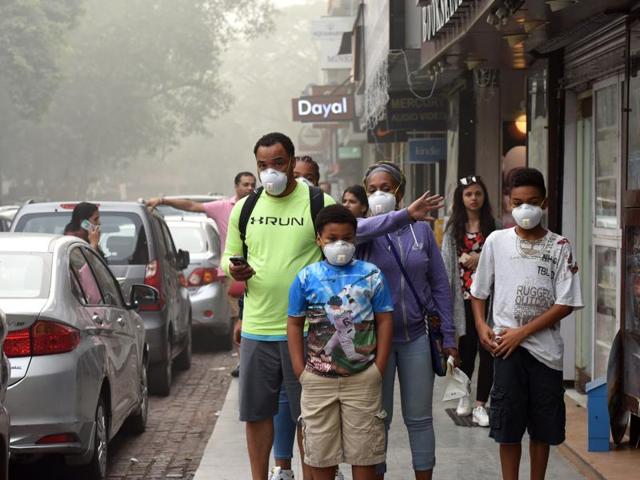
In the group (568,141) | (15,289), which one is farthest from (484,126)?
(15,289)

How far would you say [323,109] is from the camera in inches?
1185

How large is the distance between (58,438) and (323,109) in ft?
77.7

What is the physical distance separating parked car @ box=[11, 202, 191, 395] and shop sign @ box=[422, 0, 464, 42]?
311cm

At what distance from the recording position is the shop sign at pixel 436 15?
987 cm

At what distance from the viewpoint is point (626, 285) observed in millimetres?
7629

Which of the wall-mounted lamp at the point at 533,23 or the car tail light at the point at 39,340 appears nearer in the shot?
the car tail light at the point at 39,340

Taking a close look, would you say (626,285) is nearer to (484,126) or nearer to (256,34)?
(484,126)

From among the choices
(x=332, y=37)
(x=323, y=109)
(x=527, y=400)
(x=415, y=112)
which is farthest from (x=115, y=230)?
(x=332, y=37)

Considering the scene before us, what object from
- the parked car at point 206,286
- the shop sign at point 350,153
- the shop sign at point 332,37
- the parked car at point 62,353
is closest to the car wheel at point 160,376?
the parked car at point 62,353

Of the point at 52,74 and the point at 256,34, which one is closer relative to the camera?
the point at 52,74

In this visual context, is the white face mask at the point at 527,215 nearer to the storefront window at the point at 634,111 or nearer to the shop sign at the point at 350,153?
the storefront window at the point at 634,111

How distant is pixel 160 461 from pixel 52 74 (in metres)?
42.3

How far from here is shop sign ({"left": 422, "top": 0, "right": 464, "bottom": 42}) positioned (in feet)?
32.4

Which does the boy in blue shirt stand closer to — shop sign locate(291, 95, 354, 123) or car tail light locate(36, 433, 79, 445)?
car tail light locate(36, 433, 79, 445)
